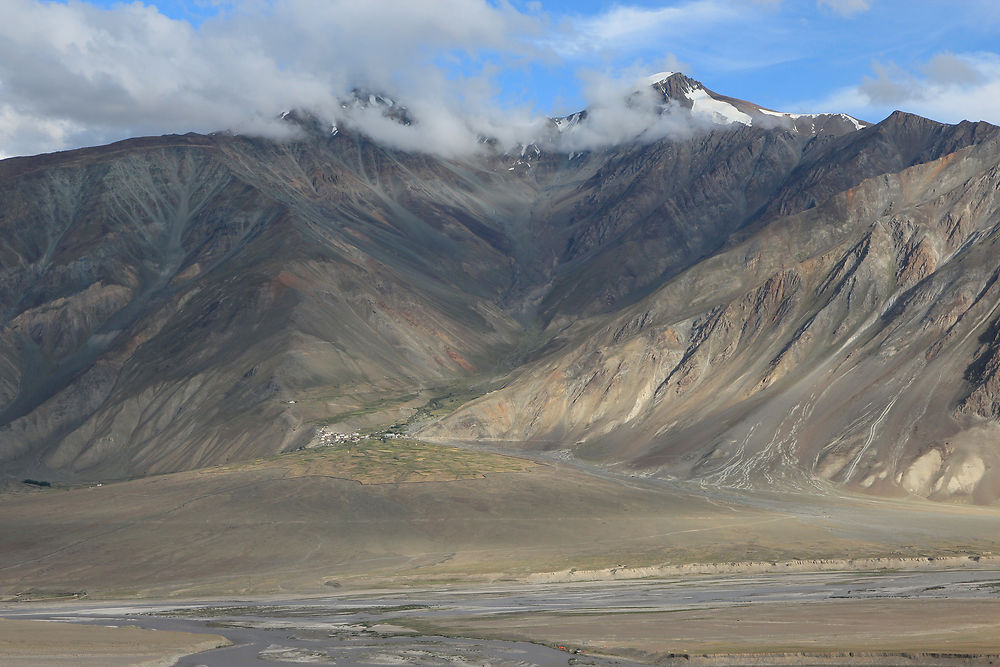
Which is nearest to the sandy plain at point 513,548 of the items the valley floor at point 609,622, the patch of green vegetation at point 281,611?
the valley floor at point 609,622

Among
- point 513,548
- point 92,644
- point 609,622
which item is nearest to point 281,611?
point 92,644

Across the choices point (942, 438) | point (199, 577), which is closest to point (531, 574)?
point (199, 577)

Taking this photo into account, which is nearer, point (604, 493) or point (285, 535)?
point (285, 535)

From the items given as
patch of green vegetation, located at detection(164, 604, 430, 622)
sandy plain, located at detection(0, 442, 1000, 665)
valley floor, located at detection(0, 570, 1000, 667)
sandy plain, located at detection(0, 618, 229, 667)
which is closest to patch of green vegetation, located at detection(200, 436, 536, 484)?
sandy plain, located at detection(0, 442, 1000, 665)

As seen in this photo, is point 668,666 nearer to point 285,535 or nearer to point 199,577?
point 199,577

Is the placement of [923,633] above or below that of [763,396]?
below

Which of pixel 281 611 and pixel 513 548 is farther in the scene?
pixel 513 548

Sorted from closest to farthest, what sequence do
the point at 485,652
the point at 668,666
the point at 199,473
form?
the point at 668,666 < the point at 485,652 < the point at 199,473

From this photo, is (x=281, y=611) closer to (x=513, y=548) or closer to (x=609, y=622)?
(x=609, y=622)

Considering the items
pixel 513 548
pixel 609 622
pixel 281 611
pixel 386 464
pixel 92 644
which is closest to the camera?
pixel 92 644

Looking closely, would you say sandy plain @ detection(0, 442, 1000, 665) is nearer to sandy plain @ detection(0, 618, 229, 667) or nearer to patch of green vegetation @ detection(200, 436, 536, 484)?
patch of green vegetation @ detection(200, 436, 536, 484)

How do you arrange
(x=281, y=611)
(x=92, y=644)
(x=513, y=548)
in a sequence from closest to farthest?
(x=92, y=644), (x=281, y=611), (x=513, y=548)
